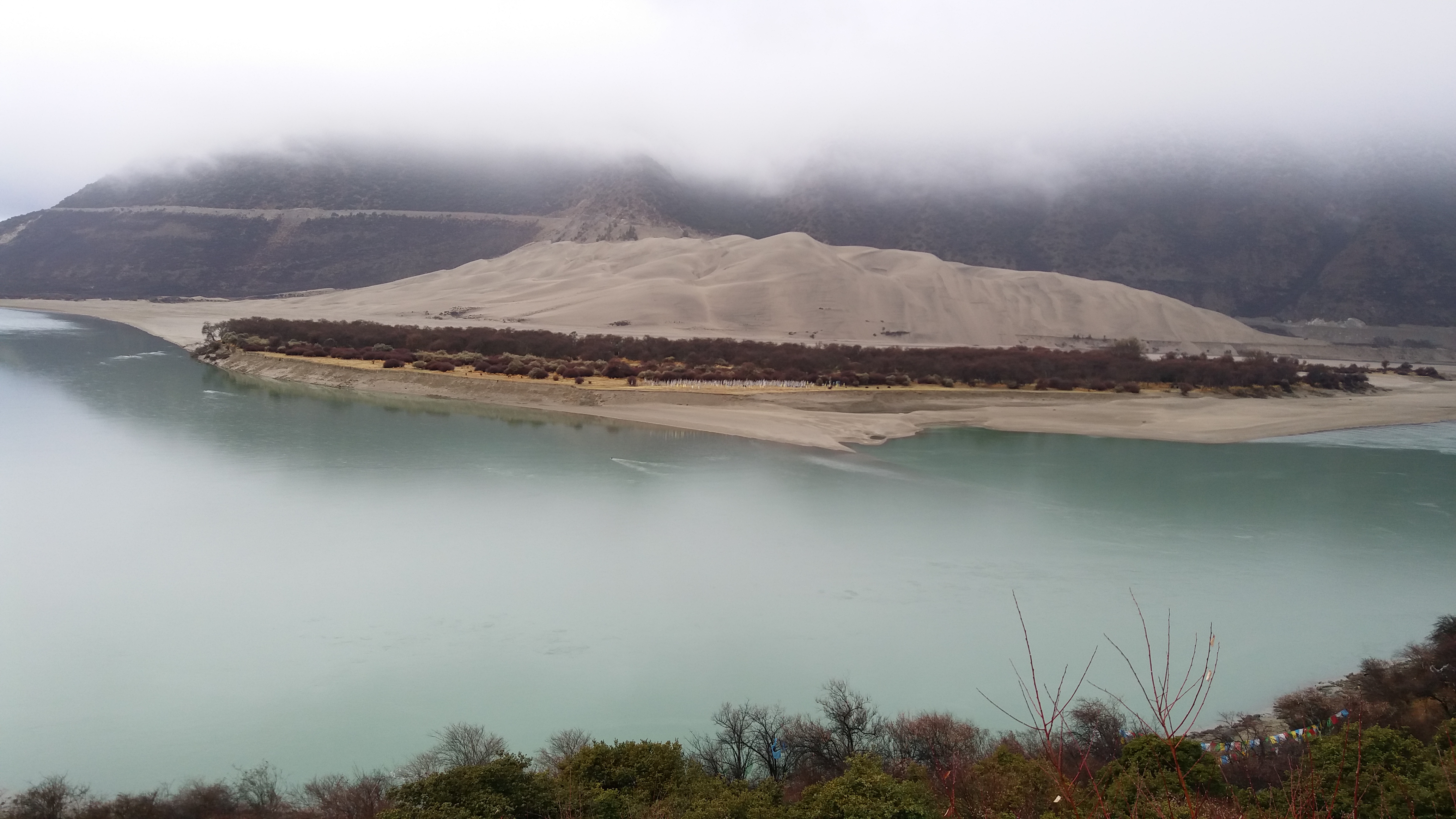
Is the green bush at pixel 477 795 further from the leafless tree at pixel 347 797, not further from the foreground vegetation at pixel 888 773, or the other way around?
the leafless tree at pixel 347 797

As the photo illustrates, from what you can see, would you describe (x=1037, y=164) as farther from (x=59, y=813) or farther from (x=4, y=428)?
(x=59, y=813)

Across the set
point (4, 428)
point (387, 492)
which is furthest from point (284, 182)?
point (387, 492)

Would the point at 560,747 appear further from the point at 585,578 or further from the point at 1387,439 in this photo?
the point at 1387,439

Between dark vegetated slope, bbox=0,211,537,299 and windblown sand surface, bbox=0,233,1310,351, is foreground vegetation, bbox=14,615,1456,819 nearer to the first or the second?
windblown sand surface, bbox=0,233,1310,351

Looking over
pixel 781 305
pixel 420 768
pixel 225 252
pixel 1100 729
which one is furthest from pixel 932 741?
pixel 225 252

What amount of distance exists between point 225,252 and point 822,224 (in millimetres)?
59511

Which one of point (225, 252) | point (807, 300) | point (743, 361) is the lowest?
point (743, 361)

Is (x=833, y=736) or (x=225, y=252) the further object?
(x=225, y=252)

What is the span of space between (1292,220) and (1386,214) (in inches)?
279

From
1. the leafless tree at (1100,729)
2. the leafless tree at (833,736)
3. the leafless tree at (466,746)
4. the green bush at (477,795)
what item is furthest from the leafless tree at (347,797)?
the leafless tree at (1100,729)

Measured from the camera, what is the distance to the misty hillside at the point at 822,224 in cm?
8044

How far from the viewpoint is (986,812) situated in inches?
232

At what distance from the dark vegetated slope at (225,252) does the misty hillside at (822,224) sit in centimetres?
23

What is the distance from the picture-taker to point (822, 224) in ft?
322
